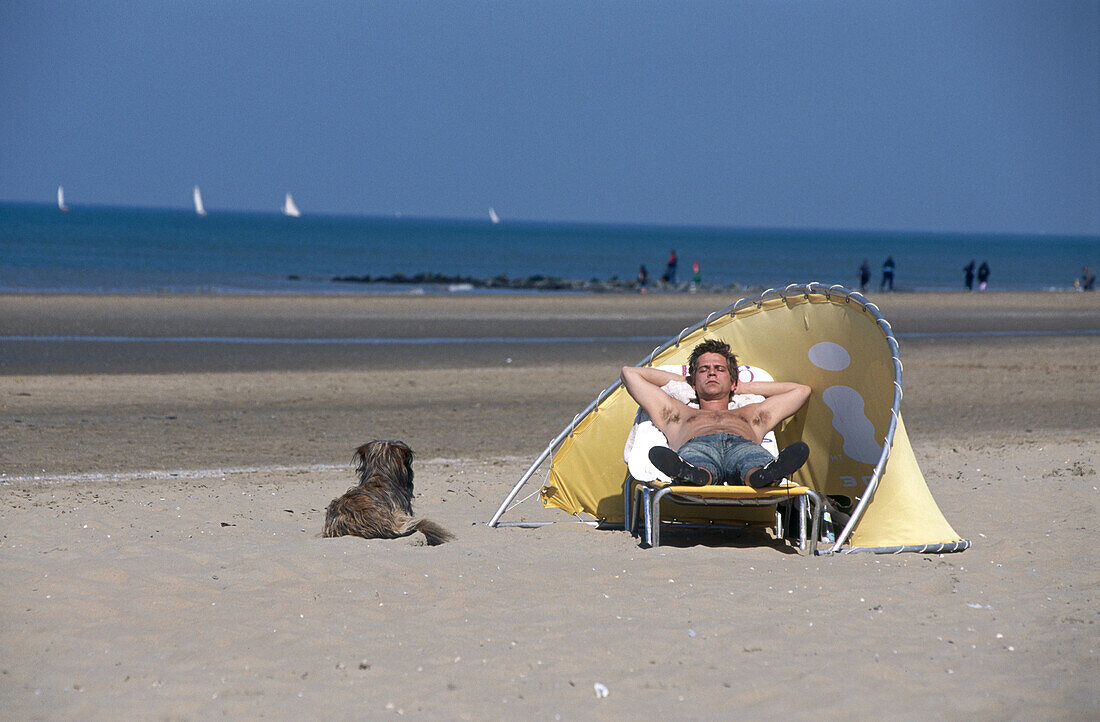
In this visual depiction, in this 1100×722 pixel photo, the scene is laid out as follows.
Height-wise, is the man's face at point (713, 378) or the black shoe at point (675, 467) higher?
the man's face at point (713, 378)

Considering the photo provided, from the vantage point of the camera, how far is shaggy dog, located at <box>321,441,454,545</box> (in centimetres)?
578

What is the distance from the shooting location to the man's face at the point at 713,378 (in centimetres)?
611

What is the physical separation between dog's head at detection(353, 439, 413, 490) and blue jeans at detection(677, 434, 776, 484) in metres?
1.65

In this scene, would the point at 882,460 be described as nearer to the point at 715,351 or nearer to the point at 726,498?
the point at 726,498

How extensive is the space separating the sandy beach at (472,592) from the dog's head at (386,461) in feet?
1.34

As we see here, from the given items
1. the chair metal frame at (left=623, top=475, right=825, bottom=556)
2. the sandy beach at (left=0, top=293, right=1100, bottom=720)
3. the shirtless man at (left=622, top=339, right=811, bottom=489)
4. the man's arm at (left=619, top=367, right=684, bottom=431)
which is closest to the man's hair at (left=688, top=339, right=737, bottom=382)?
the shirtless man at (left=622, top=339, right=811, bottom=489)

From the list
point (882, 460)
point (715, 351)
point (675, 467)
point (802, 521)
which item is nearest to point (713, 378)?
point (715, 351)

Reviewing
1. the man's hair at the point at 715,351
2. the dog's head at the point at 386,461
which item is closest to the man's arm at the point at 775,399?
the man's hair at the point at 715,351

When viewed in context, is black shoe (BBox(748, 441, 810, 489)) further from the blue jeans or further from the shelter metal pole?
the shelter metal pole

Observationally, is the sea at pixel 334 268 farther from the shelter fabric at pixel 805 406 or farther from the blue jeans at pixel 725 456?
the blue jeans at pixel 725 456

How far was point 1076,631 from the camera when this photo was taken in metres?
4.38

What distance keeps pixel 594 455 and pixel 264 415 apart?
5156 mm

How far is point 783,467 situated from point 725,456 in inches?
17.6

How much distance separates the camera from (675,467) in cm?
545
